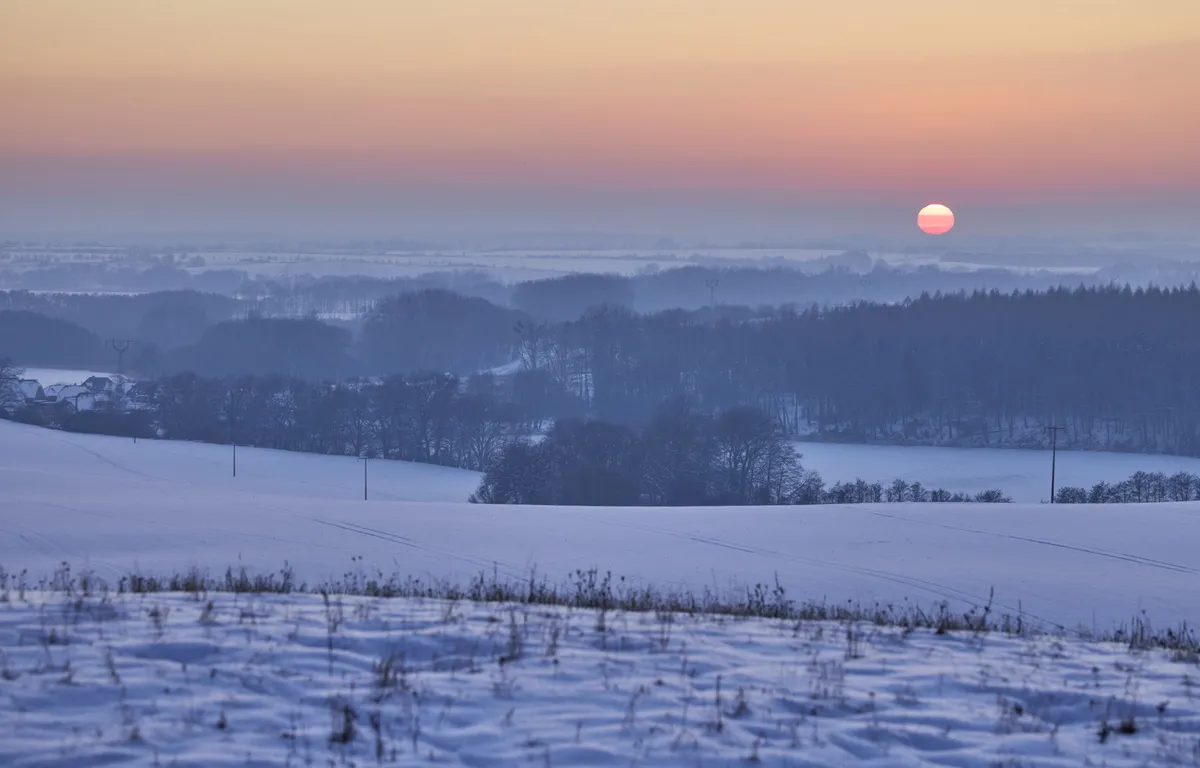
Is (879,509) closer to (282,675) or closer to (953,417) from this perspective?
(282,675)

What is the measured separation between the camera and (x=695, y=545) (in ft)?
66.1

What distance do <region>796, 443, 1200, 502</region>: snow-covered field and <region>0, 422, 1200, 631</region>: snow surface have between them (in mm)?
36007

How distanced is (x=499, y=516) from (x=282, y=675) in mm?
16132

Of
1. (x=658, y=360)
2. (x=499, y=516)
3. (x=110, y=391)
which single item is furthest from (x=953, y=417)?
(x=499, y=516)

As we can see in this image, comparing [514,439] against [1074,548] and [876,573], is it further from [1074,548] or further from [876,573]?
[876,573]

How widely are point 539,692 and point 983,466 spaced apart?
65.1 m

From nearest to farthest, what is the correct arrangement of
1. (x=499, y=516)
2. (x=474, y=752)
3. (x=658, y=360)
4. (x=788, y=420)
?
(x=474, y=752), (x=499, y=516), (x=788, y=420), (x=658, y=360)

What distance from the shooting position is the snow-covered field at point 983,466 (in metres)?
61.5

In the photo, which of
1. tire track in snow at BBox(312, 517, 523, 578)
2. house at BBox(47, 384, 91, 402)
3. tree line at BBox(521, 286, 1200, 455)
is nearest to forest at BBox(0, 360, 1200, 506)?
house at BBox(47, 384, 91, 402)

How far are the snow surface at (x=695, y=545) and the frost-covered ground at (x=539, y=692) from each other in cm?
659

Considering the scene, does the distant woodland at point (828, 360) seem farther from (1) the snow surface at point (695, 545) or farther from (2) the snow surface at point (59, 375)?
(1) the snow surface at point (695, 545)

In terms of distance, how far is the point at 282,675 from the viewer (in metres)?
7.19

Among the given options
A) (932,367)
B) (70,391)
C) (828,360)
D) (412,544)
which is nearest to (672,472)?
(412,544)

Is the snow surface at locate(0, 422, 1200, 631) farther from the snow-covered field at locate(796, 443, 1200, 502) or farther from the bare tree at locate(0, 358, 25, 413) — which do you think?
the bare tree at locate(0, 358, 25, 413)
